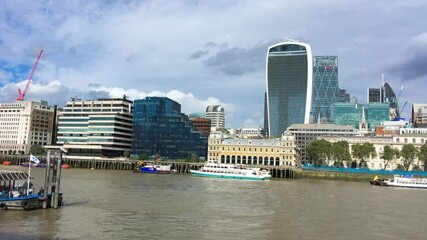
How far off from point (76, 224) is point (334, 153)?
12904cm

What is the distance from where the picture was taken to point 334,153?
154 metres

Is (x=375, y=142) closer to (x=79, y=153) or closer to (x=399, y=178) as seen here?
(x=399, y=178)

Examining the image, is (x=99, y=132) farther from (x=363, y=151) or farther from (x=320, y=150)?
(x=363, y=151)

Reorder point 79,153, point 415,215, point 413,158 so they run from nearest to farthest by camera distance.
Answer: point 415,215
point 413,158
point 79,153

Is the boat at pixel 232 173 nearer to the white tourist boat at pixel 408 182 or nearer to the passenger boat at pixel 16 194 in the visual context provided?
the white tourist boat at pixel 408 182

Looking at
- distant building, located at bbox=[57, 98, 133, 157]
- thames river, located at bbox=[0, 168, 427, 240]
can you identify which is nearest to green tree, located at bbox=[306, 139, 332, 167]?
distant building, located at bbox=[57, 98, 133, 157]

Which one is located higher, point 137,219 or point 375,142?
point 375,142

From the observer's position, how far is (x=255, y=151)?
17162 cm

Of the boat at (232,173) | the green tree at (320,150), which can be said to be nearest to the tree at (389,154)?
the green tree at (320,150)

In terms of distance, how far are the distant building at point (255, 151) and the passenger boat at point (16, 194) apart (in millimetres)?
129286

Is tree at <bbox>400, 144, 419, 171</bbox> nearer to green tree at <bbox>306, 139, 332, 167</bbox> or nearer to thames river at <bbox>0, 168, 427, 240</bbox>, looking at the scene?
green tree at <bbox>306, 139, 332, 167</bbox>

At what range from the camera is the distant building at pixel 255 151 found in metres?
170

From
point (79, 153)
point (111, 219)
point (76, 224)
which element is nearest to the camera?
point (76, 224)

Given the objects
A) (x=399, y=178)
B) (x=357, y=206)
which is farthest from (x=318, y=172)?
(x=357, y=206)
